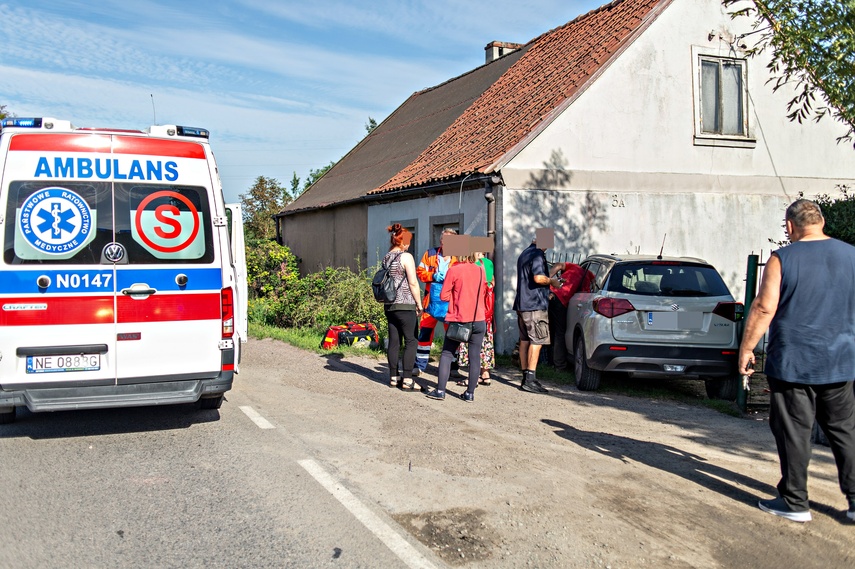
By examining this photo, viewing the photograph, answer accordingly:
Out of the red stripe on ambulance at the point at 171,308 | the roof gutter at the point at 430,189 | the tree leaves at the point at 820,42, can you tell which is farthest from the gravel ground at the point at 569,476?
the roof gutter at the point at 430,189

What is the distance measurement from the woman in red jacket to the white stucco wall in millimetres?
3686

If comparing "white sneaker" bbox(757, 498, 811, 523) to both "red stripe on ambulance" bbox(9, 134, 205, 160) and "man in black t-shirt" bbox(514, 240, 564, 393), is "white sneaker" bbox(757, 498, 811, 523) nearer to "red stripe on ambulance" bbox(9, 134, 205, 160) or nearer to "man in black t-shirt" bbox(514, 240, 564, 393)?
"man in black t-shirt" bbox(514, 240, 564, 393)

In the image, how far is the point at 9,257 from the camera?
6230mm

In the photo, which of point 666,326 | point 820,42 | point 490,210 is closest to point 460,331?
point 666,326

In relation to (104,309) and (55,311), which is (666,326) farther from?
(55,311)

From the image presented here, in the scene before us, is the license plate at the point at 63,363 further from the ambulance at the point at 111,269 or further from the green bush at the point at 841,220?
the green bush at the point at 841,220

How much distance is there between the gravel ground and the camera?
4.48 metres

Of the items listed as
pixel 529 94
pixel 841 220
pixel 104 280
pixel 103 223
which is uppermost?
pixel 529 94

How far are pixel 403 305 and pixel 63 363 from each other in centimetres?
392

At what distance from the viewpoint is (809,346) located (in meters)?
4.93

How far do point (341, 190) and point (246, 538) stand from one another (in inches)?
664

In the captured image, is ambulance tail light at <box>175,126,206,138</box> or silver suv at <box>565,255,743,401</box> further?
silver suv at <box>565,255,743,401</box>

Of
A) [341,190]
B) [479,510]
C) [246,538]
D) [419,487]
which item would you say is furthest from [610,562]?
[341,190]

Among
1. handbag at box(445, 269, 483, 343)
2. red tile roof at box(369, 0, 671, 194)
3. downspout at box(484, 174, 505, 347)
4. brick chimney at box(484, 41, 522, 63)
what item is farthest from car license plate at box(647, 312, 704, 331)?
brick chimney at box(484, 41, 522, 63)
